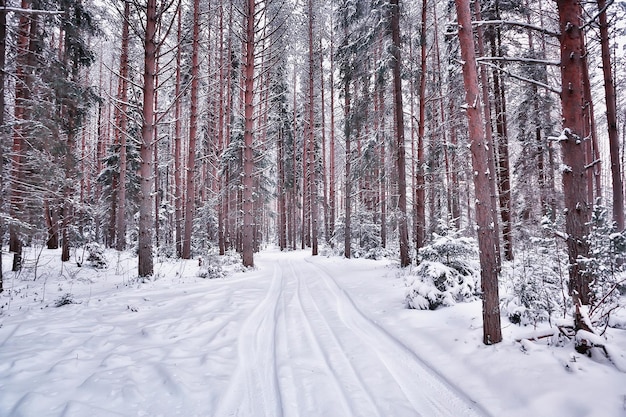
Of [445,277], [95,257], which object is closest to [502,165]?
[445,277]

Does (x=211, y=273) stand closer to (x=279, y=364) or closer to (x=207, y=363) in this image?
(x=207, y=363)

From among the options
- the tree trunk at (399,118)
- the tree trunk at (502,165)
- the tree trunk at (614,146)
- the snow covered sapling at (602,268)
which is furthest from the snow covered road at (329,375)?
the tree trunk at (502,165)

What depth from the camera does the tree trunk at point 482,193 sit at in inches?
148

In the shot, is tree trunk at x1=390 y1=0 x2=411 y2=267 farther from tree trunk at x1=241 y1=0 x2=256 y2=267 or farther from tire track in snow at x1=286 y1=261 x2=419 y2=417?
tire track in snow at x1=286 y1=261 x2=419 y2=417

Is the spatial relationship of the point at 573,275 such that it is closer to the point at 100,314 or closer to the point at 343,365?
the point at 343,365

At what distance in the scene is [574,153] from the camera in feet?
12.0

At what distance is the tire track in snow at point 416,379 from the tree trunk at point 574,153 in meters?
2.04

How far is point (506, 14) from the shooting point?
40.1 feet

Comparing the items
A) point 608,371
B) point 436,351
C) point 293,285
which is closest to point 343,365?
point 436,351

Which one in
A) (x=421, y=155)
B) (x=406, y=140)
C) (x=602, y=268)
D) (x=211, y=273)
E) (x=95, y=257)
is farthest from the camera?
(x=406, y=140)

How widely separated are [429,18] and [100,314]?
69.1ft

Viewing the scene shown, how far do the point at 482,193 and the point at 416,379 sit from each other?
2518 millimetres

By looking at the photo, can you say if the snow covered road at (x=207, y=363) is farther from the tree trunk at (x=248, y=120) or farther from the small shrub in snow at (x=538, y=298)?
the tree trunk at (x=248, y=120)

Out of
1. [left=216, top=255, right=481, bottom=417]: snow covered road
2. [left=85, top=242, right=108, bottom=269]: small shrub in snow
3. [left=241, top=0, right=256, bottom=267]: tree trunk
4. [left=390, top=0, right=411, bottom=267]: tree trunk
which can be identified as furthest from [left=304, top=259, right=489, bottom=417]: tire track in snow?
[left=85, top=242, right=108, bottom=269]: small shrub in snow
